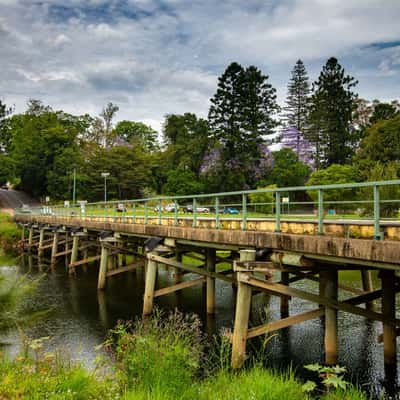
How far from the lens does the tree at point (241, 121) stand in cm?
5078

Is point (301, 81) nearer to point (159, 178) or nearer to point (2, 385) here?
point (159, 178)

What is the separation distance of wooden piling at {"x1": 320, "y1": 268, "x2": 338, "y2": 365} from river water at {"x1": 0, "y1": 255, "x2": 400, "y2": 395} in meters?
0.66

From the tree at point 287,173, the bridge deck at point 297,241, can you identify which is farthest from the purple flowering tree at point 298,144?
the bridge deck at point 297,241

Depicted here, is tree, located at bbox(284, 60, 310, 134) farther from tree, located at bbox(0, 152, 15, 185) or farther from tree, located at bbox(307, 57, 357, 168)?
tree, located at bbox(0, 152, 15, 185)

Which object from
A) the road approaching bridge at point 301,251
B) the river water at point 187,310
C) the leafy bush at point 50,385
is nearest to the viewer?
the leafy bush at point 50,385

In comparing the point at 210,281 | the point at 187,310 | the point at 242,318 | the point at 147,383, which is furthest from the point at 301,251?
the point at 187,310

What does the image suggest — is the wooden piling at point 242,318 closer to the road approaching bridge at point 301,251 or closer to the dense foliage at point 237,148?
the road approaching bridge at point 301,251

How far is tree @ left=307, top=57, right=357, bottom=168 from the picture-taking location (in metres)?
52.5

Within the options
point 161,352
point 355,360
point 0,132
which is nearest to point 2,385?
point 161,352

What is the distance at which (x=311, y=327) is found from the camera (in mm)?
13305

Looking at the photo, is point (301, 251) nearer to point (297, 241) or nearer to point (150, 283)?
point (297, 241)

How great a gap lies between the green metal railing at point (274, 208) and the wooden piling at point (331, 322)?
49.5 inches

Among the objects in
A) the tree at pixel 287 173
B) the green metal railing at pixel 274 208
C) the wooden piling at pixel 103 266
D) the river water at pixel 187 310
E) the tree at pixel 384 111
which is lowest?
the river water at pixel 187 310

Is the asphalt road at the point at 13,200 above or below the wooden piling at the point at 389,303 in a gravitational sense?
above
